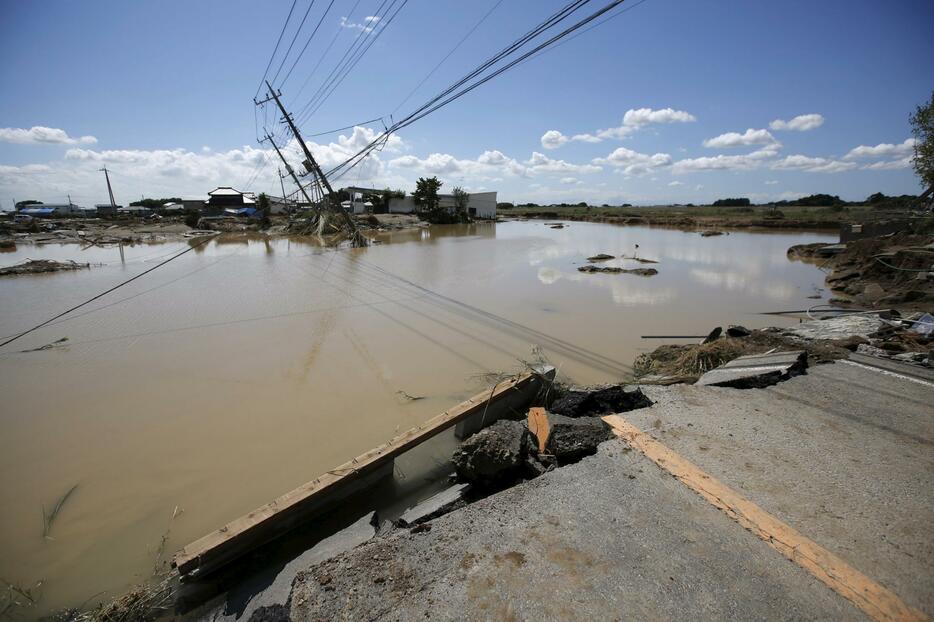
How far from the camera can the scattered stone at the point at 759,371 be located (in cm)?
428

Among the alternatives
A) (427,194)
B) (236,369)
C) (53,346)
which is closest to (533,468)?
(236,369)

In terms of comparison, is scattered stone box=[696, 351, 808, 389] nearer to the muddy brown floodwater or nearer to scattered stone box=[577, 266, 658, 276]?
the muddy brown floodwater

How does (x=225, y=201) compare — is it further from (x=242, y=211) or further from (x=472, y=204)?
(x=472, y=204)

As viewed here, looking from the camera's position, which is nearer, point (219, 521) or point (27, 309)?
point (219, 521)

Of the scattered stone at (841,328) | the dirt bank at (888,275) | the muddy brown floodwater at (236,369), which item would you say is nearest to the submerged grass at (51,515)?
the muddy brown floodwater at (236,369)

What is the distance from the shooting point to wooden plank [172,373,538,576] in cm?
253

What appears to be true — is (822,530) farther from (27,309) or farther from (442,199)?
(442,199)

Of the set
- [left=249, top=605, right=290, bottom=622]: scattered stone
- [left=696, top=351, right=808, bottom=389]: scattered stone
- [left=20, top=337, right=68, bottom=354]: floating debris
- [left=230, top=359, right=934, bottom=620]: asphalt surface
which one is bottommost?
[left=20, top=337, right=68, bottom=354]: floating debris

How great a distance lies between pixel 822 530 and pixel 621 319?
713 centimetres

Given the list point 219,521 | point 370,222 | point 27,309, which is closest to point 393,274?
point 27,309

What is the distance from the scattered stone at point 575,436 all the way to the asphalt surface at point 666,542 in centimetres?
10

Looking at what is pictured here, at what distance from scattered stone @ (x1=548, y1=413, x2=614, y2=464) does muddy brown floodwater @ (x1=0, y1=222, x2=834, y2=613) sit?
4.45 feet

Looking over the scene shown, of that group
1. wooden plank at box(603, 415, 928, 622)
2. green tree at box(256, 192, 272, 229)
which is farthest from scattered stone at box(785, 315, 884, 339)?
green tree at box(256, 192, 272, 229)

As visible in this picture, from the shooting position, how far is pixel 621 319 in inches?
363
